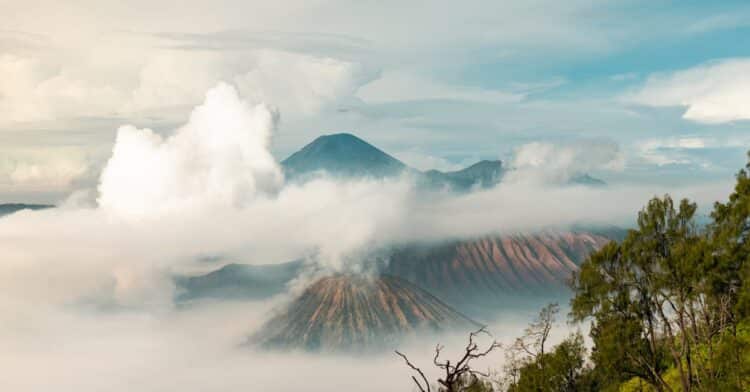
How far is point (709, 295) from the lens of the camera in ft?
182

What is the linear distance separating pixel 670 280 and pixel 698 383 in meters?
8.17

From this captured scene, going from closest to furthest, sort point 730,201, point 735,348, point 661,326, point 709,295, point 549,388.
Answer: point 735,348, point 709,295, point 661,326, point 730,201, point 549,388

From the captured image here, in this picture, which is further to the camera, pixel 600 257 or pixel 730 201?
pixel 730 201

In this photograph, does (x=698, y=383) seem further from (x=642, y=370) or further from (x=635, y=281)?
(x=635, y=281)

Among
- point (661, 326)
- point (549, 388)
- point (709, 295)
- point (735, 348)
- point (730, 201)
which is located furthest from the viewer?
point (549, 388)

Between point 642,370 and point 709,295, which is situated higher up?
point 709,295

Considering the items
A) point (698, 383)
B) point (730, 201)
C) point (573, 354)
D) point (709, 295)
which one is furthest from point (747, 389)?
point (573, 354)

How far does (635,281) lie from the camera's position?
5753cm

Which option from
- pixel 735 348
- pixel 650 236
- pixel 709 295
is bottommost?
pixel 735 348

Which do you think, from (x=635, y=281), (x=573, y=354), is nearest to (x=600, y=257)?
(x=635, y=281)

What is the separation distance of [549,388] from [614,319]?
56.6 ft

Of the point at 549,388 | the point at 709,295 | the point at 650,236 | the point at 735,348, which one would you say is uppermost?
the point at 650,236

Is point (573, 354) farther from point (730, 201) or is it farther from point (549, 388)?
point (730, 201)

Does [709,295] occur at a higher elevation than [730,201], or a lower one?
lower
